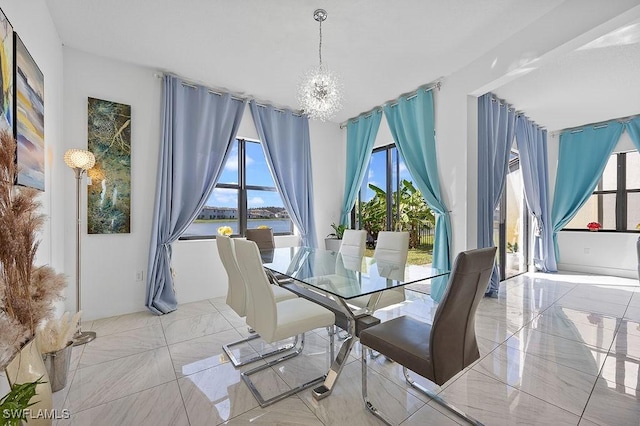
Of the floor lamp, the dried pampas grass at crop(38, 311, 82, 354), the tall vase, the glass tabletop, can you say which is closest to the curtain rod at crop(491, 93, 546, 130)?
the glass tabletop

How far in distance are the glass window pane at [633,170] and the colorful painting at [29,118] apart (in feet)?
26.0

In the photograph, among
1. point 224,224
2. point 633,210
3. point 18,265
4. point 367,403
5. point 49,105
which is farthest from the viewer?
point 633,210

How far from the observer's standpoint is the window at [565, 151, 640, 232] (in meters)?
4.77

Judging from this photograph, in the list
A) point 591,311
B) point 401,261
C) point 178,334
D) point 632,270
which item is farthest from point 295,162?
point 632,270

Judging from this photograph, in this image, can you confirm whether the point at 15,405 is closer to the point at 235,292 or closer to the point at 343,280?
the point at 235,292

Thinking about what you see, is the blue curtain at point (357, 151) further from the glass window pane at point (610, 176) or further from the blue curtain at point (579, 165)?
the glass window pane at point (610, 176)

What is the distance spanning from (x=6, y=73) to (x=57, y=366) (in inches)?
70.2

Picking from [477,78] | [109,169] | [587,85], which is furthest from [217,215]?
[587,85]

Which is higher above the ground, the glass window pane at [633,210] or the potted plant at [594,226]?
the glass window pane at [633,210]

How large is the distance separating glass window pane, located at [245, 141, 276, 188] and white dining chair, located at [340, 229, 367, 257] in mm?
1726

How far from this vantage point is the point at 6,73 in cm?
143

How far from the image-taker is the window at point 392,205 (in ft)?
15.2

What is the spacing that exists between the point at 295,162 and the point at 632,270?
20.0 ft

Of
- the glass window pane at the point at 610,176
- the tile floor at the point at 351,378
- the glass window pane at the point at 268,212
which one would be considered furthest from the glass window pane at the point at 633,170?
the glass window pane at the point at 268,212
